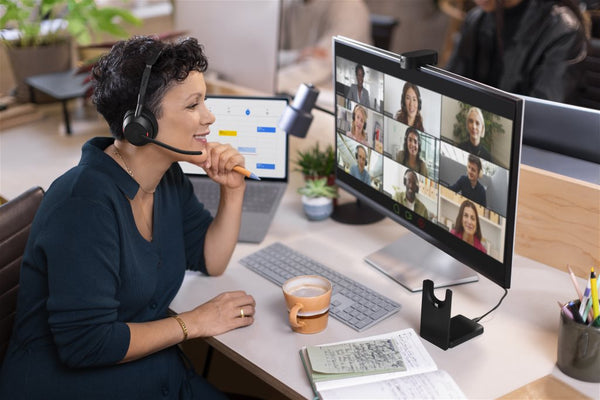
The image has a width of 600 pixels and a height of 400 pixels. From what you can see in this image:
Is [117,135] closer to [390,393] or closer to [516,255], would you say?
[390,393]

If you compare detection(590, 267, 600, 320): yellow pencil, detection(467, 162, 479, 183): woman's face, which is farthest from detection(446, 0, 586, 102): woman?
detection(590, 267, 600, 320): yellow pencil

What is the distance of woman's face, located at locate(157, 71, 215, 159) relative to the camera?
1.32 meters

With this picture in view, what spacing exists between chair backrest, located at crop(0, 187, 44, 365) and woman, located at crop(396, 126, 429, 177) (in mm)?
854

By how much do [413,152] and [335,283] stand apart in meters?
0.34

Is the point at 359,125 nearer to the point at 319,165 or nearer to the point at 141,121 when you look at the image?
the point at 319,165

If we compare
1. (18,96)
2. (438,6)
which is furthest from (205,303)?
(438,6)

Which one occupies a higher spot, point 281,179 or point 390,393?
point 281,179

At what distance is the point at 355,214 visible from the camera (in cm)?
183

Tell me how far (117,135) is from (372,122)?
0.56m

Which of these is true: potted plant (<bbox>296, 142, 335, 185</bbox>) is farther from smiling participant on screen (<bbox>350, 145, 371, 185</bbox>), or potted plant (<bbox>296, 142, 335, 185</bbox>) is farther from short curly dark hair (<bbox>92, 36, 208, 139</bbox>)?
short curly dark hair (<bbox>92, 36, 208, 139</bbox>)

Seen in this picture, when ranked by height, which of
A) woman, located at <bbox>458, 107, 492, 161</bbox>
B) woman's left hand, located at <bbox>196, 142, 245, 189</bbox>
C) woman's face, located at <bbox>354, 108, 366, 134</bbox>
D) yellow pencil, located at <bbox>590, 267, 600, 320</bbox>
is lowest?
yellow pencil, located at <bbox>590, 267, 600, 320</bbox>

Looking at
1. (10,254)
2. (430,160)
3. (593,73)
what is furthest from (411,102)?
(593,73)

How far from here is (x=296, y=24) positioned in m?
3.60

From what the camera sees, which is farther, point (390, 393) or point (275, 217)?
point (275, 217)
